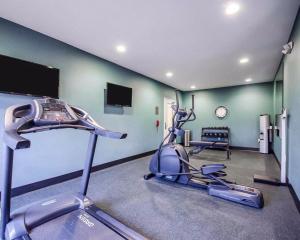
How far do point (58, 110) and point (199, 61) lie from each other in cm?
350

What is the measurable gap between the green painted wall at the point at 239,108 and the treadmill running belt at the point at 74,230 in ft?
21.3

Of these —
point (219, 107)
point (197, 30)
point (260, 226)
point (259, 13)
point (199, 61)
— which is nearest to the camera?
point (260, 226)

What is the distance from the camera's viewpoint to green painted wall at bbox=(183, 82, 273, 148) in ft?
20.5

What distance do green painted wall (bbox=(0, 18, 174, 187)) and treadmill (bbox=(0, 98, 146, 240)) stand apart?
120 centimetres

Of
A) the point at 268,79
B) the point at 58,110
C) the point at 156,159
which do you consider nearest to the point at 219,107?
the point at 268,79

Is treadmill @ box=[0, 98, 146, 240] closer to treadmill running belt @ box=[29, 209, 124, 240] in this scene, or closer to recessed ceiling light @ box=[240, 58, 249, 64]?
treadmill running belt @ box=[29, 209, 124, 240]

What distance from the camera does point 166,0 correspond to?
6.66ft

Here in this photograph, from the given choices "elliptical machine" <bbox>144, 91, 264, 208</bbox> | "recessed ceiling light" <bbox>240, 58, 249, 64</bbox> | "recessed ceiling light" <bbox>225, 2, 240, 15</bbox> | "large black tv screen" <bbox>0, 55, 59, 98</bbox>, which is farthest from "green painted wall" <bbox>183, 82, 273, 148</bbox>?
"large black tv screen" <bbox>0, 55, 59, 98</bbox>

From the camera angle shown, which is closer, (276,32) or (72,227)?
(72,227)

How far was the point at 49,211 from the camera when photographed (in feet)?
5.59

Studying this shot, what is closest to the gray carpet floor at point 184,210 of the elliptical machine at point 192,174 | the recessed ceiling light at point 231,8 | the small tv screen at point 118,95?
the elliptical machine at point 192,174

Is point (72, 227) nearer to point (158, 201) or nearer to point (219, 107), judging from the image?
point (158, 201)

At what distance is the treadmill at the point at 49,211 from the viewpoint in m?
1.37

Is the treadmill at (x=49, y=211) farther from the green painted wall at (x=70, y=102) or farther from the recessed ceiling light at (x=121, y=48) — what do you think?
the recessed ceiling light at (x=121, y=48)
